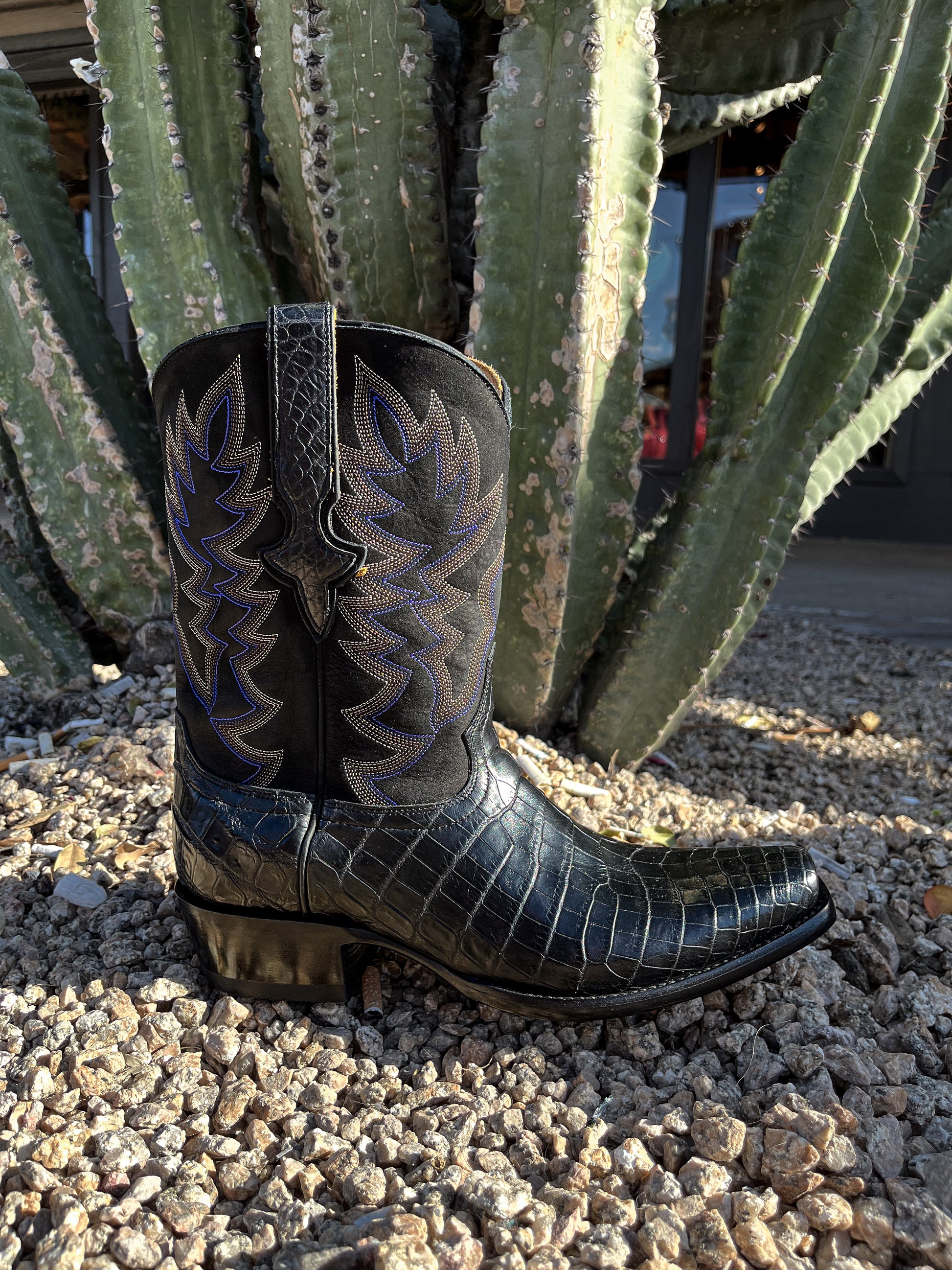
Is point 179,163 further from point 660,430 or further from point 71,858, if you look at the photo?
point 660,430

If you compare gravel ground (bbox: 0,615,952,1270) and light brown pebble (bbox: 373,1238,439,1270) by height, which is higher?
light brown pebble (bbox: 373,1238,439,1270)

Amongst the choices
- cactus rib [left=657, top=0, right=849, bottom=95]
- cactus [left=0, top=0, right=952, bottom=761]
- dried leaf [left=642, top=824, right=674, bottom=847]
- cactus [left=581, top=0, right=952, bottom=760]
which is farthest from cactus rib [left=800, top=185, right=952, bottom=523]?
dried leaf [left=642, top=824, right=674, bottom=847]

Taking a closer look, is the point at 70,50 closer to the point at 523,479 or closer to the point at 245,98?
the point at 245,98

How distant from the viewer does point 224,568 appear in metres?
0.90

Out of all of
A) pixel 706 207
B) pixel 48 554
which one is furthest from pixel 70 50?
pixel 706 207

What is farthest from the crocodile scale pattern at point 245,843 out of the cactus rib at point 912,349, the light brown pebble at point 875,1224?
the cactus rib at point 912,349

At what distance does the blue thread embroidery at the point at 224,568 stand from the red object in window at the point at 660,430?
4.45 meters

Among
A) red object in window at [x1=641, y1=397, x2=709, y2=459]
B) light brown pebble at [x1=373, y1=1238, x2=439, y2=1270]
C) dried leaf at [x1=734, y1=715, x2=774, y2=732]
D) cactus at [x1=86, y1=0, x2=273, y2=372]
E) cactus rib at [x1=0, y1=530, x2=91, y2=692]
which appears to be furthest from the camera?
red object in window at [x1=641, y1=397, x2=709, y2=459]

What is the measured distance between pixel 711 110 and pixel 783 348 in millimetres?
793

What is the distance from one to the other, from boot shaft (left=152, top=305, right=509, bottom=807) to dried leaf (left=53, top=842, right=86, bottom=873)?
1.22ft

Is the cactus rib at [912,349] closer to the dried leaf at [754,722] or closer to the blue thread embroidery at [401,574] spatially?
the dried leaf at [754,722]

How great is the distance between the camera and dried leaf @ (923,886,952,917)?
1.23 m

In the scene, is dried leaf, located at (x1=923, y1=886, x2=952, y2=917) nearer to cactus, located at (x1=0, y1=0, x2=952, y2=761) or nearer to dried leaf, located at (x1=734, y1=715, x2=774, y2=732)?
cactus, located at (x1=0, y1=0, x2=952, y2=761)

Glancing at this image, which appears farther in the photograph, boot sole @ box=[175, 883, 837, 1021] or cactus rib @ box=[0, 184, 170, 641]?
cactus rib @ box=[0, 184, 170, 641]
